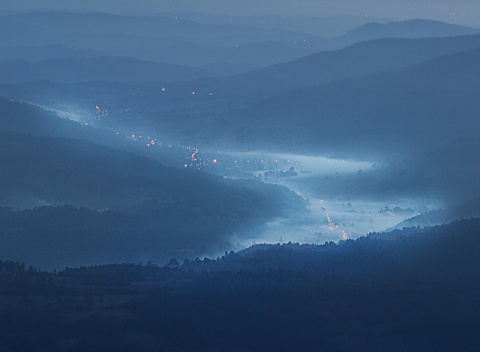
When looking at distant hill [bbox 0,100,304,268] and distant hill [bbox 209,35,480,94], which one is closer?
distant hill [bbox 0,100,304,268]

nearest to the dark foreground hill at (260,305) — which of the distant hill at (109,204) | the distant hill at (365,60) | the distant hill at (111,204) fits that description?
the distant hill at (111,204)

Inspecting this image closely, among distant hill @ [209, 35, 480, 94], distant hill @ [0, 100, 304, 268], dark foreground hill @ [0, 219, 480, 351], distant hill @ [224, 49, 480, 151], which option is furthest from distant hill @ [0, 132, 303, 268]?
distant hill @ [209, 35, 480, 94]

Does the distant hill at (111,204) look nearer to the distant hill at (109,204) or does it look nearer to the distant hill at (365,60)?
the distant hill at (109,204)

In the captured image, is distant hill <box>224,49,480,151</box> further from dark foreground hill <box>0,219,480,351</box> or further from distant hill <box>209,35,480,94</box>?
dark foreground hill <box>0,219,480,351</box>

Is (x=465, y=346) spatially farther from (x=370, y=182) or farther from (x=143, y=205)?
(x=370, y=182)

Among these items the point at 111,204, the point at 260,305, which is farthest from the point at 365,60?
the point at 260,305

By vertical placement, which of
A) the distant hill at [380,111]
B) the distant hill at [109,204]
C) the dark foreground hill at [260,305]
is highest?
the distant hill at [380,111]

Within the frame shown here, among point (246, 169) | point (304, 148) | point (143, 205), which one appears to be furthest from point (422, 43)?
point (143, 205)

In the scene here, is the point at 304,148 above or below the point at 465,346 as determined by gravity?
above
